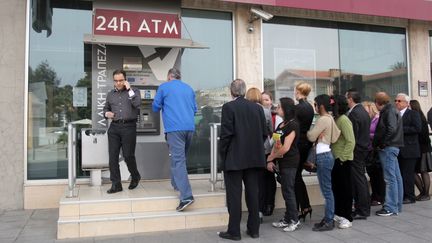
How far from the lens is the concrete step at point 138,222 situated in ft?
16.9

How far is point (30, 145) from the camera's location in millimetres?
6855

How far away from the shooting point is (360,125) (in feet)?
19.3

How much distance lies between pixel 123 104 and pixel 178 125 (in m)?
1.03

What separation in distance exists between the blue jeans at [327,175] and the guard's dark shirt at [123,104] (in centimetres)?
264

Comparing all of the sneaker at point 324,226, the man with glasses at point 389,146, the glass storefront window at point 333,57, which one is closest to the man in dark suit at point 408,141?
the man with glasses at point 389,146

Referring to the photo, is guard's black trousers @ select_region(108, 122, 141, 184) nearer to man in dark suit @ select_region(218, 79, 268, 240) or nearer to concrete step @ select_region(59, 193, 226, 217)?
concrete step @ select_region(59, 193, 226, 217)

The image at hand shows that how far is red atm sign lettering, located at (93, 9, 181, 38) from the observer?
22.7 feet

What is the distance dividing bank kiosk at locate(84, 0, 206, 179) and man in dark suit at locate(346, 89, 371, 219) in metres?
2.57

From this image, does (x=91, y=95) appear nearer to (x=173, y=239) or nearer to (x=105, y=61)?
(x=105, y=61)

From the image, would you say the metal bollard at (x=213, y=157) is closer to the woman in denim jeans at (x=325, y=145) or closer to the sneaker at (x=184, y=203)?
the sneaker at (x=184, y=203)

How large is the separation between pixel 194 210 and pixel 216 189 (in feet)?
2.15

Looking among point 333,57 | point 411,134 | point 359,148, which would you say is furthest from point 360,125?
point 333,57

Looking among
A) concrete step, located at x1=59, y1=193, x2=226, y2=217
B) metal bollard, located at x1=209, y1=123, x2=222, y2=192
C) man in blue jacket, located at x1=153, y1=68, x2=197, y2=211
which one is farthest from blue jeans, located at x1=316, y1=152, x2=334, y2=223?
man in blue jacket, located at x1=153, y1=68, x2=197, y2=211

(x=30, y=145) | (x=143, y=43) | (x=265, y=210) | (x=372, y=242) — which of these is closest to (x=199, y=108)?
(x=143, y=43)
